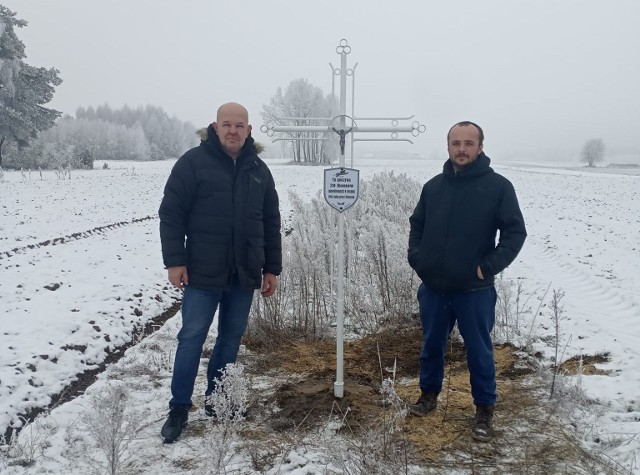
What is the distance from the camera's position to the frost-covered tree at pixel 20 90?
27.9m

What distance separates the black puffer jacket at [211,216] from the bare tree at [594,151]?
112 metres

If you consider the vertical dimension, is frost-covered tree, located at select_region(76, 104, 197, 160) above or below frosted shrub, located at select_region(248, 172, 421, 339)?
above

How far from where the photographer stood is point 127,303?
5.90 m

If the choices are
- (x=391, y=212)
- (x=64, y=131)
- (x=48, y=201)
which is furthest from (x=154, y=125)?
(x=391, y=212)

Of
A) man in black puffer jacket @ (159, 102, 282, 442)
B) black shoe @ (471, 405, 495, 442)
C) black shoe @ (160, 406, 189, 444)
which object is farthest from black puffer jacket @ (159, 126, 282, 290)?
black shoe @ (471, 405, 495, 442)

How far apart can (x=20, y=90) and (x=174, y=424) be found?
109 feet

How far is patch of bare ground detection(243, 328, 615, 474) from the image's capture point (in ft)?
8.98

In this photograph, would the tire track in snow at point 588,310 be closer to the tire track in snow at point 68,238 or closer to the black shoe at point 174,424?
the black shoe at point 174,424

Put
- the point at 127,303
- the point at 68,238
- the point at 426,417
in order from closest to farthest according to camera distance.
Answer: the point at 426,417 < the point at 127,303 < the point at 68,238

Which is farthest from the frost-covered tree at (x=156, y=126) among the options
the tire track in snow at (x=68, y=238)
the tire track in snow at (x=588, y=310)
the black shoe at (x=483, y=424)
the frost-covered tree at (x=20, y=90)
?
the black shoe at (x=483, y=424)

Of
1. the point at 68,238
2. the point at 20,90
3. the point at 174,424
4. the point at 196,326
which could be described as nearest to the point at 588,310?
the point at 196,326

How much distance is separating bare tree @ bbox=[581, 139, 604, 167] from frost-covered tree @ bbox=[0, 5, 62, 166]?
100269 millimetres

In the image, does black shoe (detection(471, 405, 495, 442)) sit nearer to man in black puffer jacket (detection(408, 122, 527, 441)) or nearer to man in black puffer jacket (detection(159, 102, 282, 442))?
man in black puffer jacket (detection(408, 122, 527, 441))

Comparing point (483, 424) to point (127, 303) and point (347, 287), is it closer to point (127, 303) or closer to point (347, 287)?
point (347, 287)
